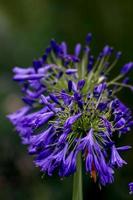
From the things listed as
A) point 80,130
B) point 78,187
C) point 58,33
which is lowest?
point 78,187

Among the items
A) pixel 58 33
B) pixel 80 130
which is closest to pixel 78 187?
pixel 80 130

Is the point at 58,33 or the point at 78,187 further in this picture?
the point at 58,33

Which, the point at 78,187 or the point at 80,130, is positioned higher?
the point at 80,130

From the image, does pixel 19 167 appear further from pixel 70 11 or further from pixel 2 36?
pixel 70 11

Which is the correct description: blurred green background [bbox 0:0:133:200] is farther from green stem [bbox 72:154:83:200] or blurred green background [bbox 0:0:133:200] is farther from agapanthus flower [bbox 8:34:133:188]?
green stem [bbox 72:154:83:200]

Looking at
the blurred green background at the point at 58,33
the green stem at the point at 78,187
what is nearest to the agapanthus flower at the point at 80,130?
the green stem at the point at 78,187

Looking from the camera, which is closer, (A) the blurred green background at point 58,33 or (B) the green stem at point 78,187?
(B) the green stem at point 78,187

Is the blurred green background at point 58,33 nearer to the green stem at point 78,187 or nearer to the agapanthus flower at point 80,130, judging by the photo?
the agapanthus flower at point 80,130

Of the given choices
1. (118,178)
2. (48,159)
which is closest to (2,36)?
(118,178)

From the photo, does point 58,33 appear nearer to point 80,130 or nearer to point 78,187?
point 80,130
